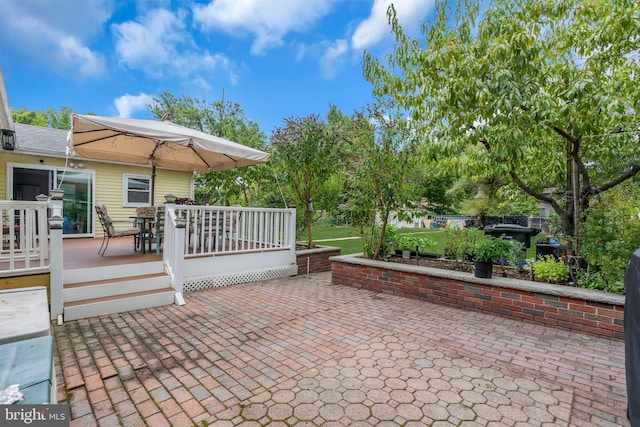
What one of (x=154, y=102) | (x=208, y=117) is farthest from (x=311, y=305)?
(x=154, y=102)

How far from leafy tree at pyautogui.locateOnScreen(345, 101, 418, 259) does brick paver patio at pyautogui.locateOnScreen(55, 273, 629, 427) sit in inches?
87.2

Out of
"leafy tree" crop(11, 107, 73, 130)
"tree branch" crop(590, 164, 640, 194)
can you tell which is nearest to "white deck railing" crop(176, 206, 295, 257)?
"tree branch" crop(590, 164, 640, 194)

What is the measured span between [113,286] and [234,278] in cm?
197

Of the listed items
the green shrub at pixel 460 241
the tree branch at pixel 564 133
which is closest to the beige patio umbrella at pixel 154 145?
the green shrub at pixel 460 241

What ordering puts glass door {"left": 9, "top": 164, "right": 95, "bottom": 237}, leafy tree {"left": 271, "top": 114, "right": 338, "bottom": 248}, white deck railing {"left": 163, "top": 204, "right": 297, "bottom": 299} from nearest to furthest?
white deck railing {"left": 163, "top": 204, "right": 297, "bottom": 299}
leafy tree {"left": 271, "top": 114, "right": 338, "bottom": 248}
glass door {"left": 9, "top": 164, "right": 95, "bottom": 237}

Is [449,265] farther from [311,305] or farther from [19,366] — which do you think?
[19,366]

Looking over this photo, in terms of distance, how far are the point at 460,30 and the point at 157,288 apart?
5.55 metres

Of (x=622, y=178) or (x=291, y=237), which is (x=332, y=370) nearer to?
(x=291, y=237)

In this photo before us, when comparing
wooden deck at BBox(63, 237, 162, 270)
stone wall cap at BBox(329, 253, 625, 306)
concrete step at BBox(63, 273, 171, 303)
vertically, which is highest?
wooden deck at BBox(63, 237, 162, 270)

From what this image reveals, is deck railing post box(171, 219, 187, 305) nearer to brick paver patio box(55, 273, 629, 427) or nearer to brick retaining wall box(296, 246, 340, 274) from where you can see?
brick paver patio box(55, 273, 629, 427)

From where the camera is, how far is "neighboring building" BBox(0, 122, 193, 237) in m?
7.82

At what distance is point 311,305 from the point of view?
452cm

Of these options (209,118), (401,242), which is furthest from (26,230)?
(209,118)

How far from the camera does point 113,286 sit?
4195 mm
